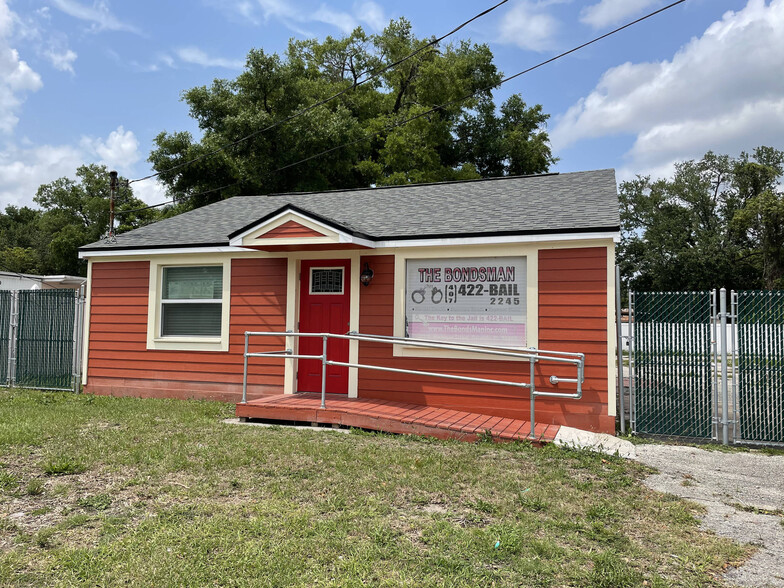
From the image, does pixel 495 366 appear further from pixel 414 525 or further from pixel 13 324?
pixel 13 324

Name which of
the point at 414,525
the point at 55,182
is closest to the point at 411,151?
the point at 414,525

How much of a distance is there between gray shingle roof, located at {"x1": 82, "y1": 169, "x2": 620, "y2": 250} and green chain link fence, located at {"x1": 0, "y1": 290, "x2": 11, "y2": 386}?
Answer: 271cm

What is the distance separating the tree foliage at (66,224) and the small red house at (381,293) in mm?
26527

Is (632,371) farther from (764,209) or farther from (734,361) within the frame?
(764,209)

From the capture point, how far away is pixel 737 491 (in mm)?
5105

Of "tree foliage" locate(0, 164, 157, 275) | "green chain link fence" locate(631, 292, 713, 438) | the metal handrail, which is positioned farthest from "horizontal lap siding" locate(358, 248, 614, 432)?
"tree foliage" locate(0, 164, 157, 275)

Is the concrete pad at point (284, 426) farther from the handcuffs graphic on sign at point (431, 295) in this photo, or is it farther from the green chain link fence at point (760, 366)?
the green chain link fence at point (760, 366)

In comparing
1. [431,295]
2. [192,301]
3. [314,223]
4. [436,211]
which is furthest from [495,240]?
[192,301]

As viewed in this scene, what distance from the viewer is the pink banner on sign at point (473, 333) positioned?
782 cm

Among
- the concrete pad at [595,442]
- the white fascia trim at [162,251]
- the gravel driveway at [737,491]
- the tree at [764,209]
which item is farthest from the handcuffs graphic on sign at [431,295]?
the tree at [764,209]

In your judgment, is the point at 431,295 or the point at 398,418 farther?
the point at 431,295

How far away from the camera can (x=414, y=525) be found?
3.96 meters

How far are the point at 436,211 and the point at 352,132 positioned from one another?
1739 centimetres

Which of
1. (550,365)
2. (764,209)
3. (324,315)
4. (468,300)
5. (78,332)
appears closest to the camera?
(550,365)
